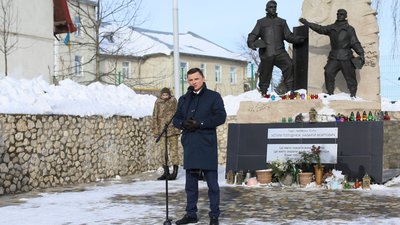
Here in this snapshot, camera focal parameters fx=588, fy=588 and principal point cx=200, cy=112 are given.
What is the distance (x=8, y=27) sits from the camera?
23.2m

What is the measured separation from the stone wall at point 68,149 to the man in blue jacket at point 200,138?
431cm

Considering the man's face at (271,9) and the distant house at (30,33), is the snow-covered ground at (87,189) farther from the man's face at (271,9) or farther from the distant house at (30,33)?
the distant house at (30,33)

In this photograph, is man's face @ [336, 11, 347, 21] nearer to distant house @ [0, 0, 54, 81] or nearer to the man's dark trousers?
the man's dark trousers

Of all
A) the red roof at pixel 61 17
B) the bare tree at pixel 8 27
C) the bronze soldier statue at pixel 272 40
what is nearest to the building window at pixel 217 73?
the red roof at pixel 61 17

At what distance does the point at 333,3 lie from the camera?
1175 centimetres

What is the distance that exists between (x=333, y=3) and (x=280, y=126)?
3.21m

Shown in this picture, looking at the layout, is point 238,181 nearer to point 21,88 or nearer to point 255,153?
point 255,153

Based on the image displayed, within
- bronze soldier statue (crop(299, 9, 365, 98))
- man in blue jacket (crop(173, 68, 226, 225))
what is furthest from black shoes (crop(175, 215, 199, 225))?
bronze soldier statue (crop(299, 9, 365, 98))

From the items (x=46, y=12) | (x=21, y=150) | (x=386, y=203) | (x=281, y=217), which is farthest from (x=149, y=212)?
(x=46, y=12)

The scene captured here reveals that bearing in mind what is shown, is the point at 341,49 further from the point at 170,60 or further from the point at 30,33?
the point at 170,60

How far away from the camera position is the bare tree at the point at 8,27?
22.6 metres

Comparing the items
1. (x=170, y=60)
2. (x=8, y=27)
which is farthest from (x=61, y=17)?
(x=170, y=60)

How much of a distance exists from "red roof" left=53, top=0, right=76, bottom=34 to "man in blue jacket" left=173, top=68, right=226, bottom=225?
66.8 feet

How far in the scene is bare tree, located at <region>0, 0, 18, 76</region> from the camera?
2256cm
